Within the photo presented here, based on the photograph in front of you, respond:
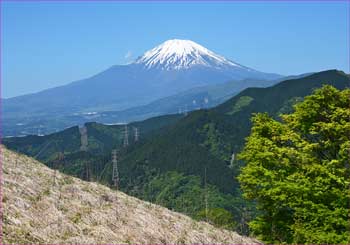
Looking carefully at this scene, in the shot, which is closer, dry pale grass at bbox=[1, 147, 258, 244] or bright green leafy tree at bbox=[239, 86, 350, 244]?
dry pale grass at bbox=[1, 147, 258, 244]

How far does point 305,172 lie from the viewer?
23250mm

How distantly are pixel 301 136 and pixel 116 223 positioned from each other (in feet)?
50.7

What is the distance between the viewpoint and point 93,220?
13.2 metres

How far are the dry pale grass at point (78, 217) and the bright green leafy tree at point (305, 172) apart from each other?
5.75 metres

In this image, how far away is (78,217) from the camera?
13102mm

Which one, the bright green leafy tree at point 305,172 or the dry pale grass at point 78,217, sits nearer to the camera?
the dry pale grass at point 78,217

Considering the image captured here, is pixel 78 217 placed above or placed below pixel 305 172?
above

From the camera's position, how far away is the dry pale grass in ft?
37.6

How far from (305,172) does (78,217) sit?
548 inches

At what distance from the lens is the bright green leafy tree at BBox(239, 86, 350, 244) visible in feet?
69.8

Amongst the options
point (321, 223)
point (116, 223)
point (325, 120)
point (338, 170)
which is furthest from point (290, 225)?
point (116, 223)

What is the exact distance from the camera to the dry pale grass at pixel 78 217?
37.6 feet

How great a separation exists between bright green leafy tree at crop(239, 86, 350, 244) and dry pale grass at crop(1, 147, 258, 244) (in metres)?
5.75

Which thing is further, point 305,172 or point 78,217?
point 305,172
